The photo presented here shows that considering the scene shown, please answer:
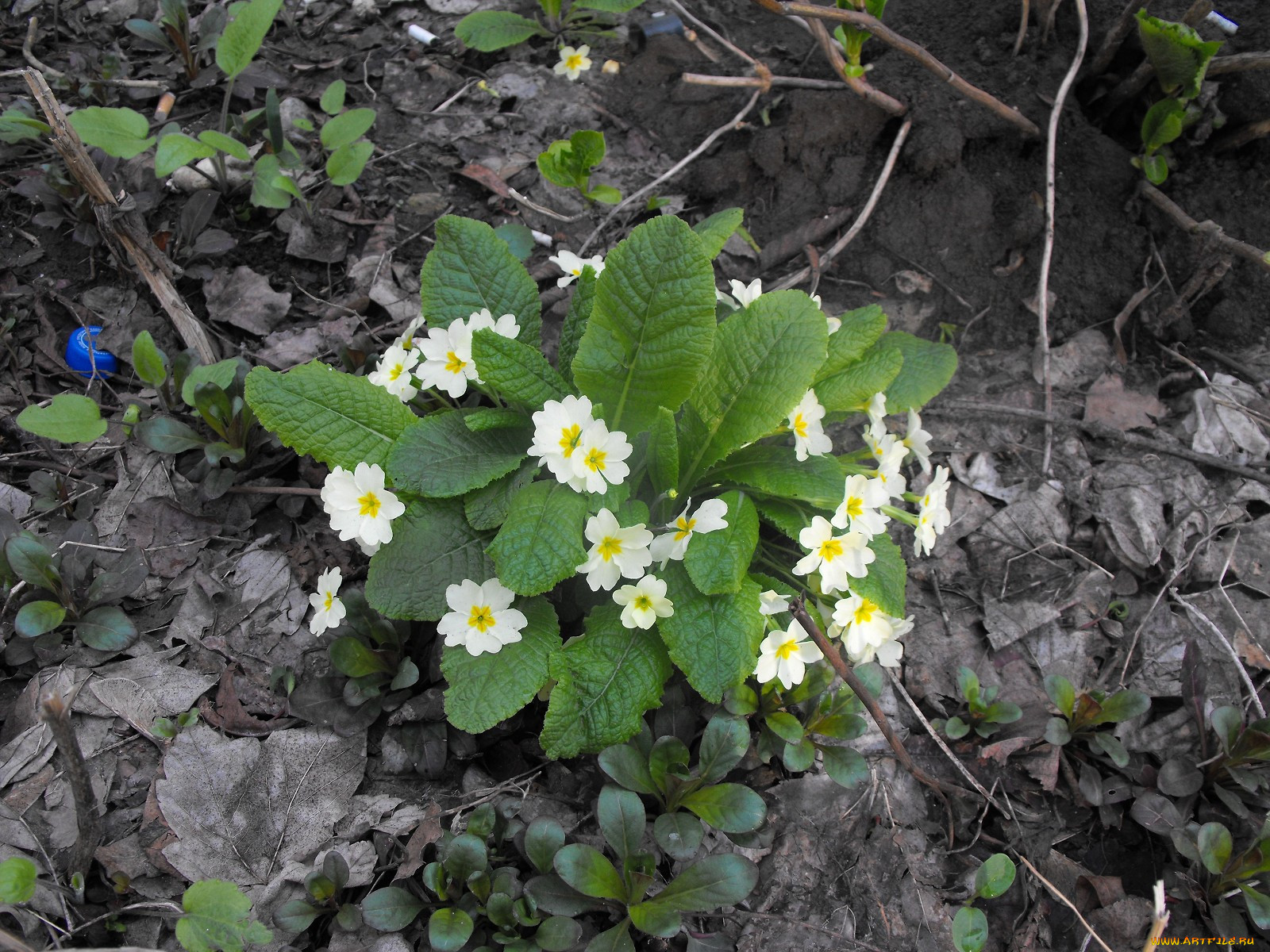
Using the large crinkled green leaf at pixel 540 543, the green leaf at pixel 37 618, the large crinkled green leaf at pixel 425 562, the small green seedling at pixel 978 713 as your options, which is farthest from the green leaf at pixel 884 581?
the green leaf at pixel 37 618

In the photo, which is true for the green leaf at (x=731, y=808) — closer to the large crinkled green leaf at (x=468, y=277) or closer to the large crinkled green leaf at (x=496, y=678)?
the large crinkled green leaf at (x=496, y=678)

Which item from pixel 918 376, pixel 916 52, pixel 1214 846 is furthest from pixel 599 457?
pixel 916 52

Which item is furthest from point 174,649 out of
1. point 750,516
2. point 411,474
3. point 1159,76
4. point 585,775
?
point 1159,76

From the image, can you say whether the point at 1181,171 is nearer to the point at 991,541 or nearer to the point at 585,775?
the point at 991,541

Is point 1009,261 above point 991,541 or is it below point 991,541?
above

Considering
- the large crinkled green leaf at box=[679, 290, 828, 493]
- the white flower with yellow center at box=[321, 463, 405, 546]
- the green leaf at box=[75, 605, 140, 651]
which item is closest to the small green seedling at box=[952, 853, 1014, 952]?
the large crinkled green leaf at box=[679, 290, 828, 493]

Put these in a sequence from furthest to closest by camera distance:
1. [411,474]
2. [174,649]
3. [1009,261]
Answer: [1009,261]
[174,649]
[411,474]
